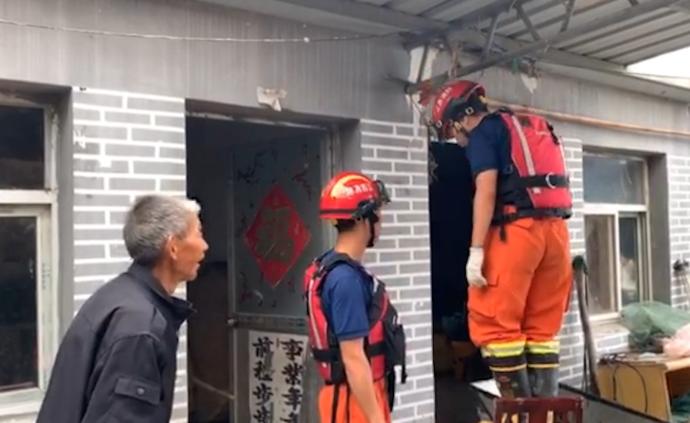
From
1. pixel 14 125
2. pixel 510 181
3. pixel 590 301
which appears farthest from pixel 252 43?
pixel 590 301

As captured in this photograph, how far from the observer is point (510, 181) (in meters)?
3.78

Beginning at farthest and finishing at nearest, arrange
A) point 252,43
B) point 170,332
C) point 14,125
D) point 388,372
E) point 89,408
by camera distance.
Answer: point 252,43 < point 14,125 < point 388,372 < point 170,332 < point 89,408

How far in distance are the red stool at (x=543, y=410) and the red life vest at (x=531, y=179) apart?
1.04m

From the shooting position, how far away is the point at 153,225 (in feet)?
7.48

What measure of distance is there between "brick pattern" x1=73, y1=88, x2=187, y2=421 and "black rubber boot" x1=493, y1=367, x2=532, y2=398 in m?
1.59

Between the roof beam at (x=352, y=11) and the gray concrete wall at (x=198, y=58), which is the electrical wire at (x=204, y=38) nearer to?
the gray concrete wall at (x=198, y=58)

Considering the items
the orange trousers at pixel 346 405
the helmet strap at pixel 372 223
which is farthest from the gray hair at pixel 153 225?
the orange trousers at pixel 346 405

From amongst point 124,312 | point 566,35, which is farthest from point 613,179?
point 124,312

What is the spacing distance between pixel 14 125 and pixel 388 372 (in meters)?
2.08

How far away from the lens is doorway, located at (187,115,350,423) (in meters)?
5.05

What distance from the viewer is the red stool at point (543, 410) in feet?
9.62

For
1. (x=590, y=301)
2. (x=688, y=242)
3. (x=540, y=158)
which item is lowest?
(x=590, y=301)

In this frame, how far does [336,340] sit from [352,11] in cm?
217

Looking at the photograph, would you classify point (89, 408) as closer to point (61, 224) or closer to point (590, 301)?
point (61, 224)
